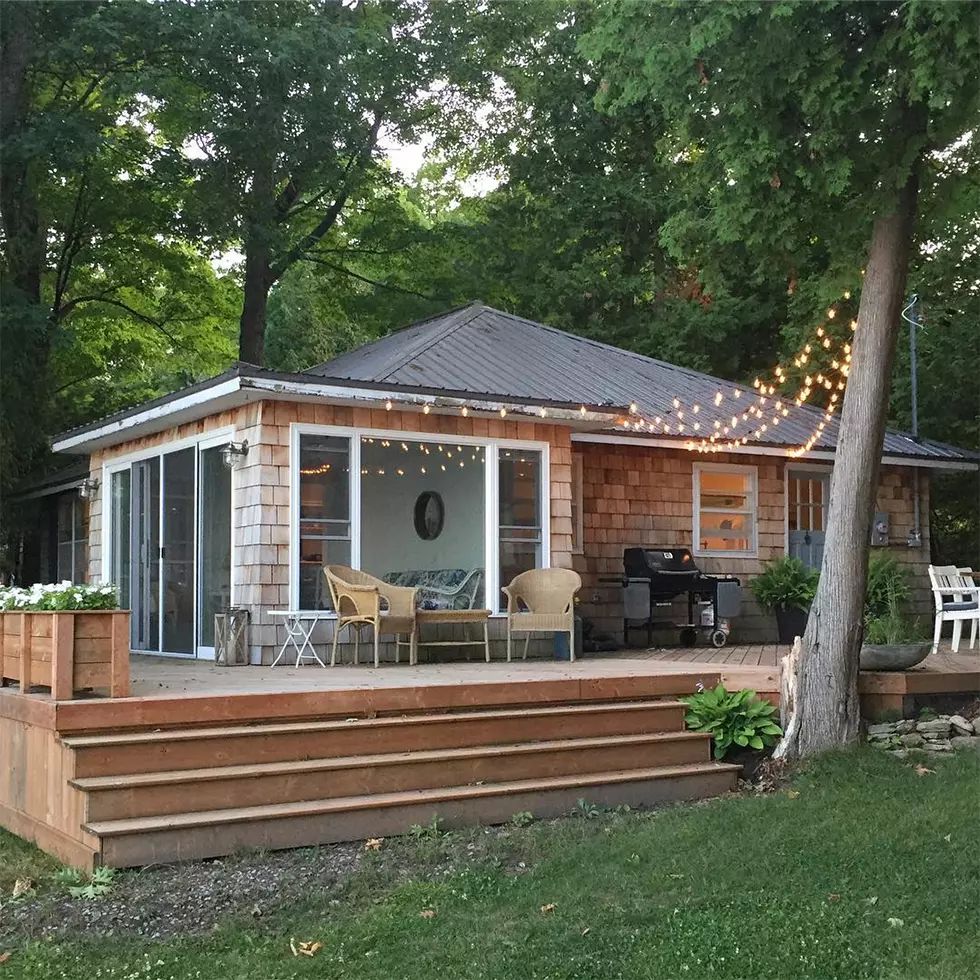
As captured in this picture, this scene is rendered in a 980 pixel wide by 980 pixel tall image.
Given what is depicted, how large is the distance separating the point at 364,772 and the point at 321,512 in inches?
141

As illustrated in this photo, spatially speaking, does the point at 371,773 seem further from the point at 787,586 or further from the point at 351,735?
the point at 787,586

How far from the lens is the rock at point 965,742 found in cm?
672

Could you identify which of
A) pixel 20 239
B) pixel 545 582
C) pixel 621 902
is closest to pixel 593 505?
pixel 545 582

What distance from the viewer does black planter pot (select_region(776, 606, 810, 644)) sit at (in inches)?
440

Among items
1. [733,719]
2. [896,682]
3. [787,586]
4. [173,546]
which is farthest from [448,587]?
[896,682]

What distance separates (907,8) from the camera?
6043 mm

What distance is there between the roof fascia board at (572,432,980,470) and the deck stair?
443cm

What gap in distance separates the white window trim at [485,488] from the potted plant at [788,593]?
2923 millimetres

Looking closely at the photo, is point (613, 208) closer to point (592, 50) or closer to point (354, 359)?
point (354, 359)

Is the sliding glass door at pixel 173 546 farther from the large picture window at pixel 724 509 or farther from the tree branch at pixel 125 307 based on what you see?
the tree branch at pixel 125 307

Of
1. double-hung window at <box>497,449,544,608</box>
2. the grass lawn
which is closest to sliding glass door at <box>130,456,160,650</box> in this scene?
double-hung window at <box>497,449,544,608</box>

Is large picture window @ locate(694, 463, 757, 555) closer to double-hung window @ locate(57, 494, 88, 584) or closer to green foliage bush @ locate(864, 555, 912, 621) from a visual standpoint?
green foliage bush @ locate(864, 555, 912, 621)

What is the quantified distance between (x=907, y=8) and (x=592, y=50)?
5.62ft

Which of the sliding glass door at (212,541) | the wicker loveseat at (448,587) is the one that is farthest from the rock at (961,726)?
the sliding glass door at (212,541)
